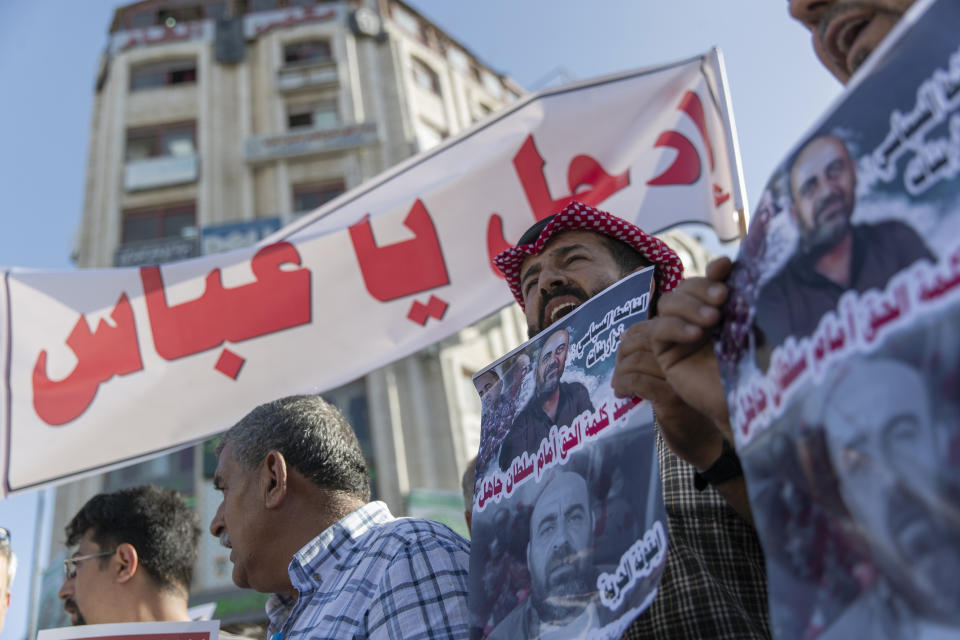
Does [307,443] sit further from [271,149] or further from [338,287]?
[271,149]

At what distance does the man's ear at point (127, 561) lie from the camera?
2961 millimetres

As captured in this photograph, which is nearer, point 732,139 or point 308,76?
point 732,139

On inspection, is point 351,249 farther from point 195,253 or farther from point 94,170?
point 94,170

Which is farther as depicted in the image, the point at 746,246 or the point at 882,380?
the point at 746,246

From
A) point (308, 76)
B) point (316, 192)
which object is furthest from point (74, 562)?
point (308, 76)

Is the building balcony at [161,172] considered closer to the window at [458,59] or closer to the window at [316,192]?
the window at [316,192]

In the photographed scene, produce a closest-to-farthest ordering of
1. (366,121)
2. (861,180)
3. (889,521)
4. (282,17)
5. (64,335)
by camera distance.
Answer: (889,521) < (861,180) < (64,335) < (366,121) < (282,17)

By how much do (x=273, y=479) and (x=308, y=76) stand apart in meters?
16.4

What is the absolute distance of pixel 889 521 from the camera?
0.72 metres

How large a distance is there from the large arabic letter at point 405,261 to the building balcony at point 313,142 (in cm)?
1276

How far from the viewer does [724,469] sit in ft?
4.27

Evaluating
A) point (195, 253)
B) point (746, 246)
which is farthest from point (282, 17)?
point (746, 246)

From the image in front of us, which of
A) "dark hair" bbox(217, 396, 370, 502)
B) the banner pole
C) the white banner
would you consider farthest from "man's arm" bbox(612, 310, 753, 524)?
the white banner

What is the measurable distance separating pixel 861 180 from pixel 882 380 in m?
0.20
